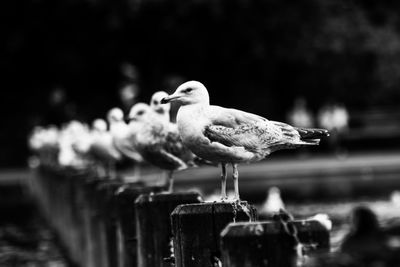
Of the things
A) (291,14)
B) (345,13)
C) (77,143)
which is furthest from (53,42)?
(77,143)

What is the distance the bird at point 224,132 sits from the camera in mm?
6043

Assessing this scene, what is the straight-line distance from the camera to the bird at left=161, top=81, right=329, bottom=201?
19.8ft

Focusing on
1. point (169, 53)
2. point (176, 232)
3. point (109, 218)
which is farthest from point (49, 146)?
point (176, 232)

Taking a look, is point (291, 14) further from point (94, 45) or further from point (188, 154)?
point (188, 154)

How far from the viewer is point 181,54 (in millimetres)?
35188

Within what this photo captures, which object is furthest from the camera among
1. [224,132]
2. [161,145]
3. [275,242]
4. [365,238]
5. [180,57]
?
[180,57]

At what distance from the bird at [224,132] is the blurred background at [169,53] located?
26.1 metres

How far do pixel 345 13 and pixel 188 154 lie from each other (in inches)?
1241

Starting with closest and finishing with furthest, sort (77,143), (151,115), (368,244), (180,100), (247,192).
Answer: (368,244) < (180,100) < (151,115) < (77,143) < (247,192)

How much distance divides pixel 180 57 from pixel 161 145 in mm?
27055

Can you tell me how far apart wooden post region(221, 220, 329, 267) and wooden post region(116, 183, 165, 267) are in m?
3.71

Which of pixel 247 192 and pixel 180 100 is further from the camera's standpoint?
pixel 247 192

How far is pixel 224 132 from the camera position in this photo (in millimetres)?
6094

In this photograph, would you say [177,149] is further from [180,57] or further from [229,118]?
[180,57]
